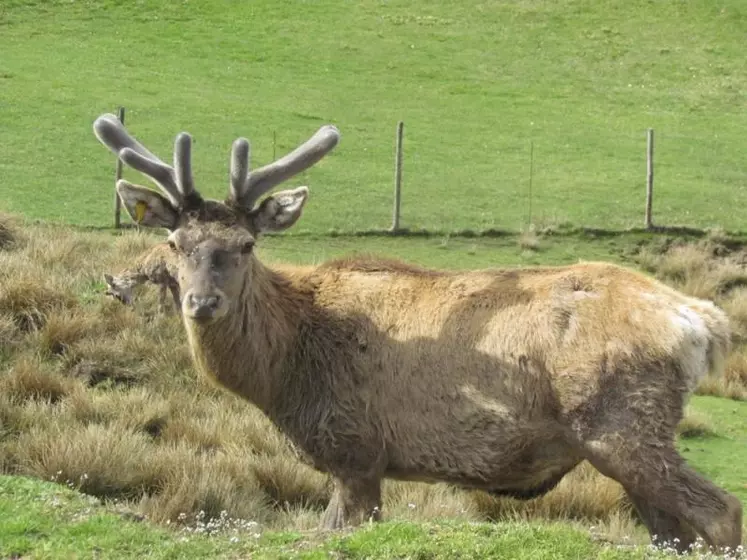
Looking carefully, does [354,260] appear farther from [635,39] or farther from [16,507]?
[635,39]

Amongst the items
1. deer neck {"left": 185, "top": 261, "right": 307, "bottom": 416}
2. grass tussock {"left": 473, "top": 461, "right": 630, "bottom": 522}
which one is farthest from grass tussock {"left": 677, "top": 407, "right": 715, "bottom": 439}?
deer neck {"left": 185, "top": 261, "right": 307, "bottom": 416}

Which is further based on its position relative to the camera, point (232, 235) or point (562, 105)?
point (562, 105)

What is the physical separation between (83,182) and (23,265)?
9.19 m

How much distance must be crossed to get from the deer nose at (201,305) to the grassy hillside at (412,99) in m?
13.9

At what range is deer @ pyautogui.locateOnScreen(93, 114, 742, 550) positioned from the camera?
27.6ft

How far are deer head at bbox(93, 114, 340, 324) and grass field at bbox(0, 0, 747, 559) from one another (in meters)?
1.66

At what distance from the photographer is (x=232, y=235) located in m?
8.98

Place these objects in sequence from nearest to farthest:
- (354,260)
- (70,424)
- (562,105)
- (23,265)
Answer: (354,260) → (70,424) → (23,265) → (562,105)

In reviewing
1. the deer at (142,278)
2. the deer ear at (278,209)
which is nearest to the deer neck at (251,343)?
the deer ear at (278,209)

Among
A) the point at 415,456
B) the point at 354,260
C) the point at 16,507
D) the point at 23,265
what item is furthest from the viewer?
the point at 23,265

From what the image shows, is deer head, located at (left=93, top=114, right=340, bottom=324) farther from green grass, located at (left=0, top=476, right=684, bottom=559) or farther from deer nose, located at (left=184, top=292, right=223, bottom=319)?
green grass, located at (left=0, top=476, right=684, bottom=559)

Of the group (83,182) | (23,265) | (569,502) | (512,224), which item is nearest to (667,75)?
(512,224)

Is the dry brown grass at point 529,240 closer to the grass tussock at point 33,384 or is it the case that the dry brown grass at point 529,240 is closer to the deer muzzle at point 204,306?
the grass tussock at point 33,384

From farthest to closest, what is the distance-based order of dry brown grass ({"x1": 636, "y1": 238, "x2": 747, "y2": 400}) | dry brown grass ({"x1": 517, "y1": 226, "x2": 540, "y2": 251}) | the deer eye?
dry brown grass ({"x1": 517, "y1": 226, "x2": 540, "y2": 251})
dry brown grass ({"x1": 636, "y1": 238, "x2": 747, "y2": 400})
the deer eye
